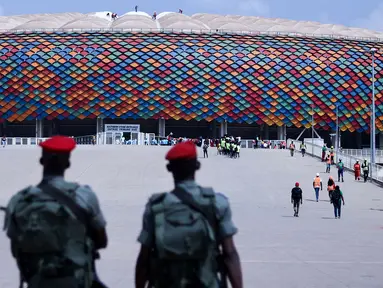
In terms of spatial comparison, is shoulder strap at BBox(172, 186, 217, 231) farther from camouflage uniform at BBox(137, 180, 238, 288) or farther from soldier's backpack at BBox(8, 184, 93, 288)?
soldier's backpack at BBox(8, 184, 93, 288)

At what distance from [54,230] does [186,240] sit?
67cm

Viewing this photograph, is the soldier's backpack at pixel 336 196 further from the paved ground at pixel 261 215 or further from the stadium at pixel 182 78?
the stadium at pixel 182 78

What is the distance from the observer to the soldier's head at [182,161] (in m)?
4.30

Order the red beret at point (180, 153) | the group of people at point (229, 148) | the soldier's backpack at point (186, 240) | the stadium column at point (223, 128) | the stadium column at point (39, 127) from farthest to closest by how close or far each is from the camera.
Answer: the stadium column at point (223, 128)
the stadium column at point (39, 127)
the group of people at point (229, 148)
the red beret at point (180, 153)
the soldier's backpack at point (186, 240)

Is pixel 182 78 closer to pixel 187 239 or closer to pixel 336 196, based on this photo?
pixel 336 196

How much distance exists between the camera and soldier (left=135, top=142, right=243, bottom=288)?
416 cm

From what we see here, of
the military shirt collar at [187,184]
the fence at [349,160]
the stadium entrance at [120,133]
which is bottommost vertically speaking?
the fence at [349,160]

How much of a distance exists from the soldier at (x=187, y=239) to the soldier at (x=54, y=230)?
0.29m

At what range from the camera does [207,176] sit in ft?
101

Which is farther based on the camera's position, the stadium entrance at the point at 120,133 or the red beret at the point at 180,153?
the stadium entrance at the point at 120,133

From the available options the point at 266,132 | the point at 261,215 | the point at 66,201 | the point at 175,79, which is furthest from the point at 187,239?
the point at 266,132

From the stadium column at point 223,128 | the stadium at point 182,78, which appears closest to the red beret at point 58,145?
the stadium at point 182,78

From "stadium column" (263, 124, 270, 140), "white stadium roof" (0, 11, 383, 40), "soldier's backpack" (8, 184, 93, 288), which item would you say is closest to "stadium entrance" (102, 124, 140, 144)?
"white stadium roof" (0, 11, 383, 40)

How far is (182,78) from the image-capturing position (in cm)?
7262
